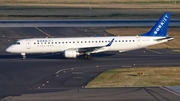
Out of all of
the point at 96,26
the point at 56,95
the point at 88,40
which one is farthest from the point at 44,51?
the point at 96,26

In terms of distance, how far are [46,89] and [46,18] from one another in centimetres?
6334

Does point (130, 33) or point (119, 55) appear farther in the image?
point (130, 33)

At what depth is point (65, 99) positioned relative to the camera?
33938mm

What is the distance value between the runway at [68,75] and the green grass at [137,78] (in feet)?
3.88

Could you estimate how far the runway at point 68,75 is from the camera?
35156 millimetres

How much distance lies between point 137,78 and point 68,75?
6561 mm

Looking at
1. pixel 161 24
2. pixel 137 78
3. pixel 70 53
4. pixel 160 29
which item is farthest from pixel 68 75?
pixel 161 24

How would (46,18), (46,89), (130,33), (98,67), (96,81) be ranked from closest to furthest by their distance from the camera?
(46,89), (96,81), (98,67), (130,33), (46,18)

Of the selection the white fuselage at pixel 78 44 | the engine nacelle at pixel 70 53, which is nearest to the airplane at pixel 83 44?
the white fuselage at pixel 78 44

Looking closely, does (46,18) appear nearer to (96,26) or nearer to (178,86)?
(96,26)

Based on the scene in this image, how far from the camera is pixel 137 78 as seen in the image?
4256 cm

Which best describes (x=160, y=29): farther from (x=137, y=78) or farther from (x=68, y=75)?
(x=68, y=75)

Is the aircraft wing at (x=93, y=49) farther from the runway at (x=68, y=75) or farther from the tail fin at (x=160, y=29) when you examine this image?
the tail fin at (x=160, y=29)

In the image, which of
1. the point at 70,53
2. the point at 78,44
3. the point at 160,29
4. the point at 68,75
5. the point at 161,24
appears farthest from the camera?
the point at 161,24
